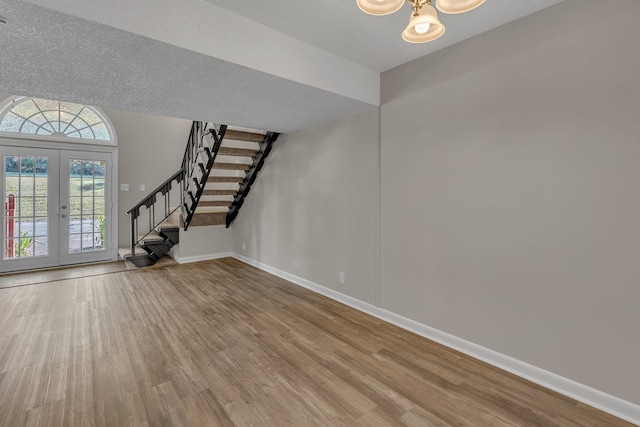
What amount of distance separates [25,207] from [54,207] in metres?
0.36

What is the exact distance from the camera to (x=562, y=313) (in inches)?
76.3

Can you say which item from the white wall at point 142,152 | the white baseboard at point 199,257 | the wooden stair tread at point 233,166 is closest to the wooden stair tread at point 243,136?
the wooden stair tread at point 233,166

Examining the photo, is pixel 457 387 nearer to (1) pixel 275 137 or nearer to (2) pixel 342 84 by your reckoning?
(2) pixel 342 84

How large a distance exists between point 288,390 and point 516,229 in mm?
2004

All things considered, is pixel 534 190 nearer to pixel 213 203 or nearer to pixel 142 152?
pixel 213 203

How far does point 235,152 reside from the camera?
14.5 feet

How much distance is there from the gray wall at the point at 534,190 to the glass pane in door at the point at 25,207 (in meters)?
6.02

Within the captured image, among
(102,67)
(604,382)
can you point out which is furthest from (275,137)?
(604,382)

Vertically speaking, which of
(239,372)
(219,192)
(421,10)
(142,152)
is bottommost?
(239,372)

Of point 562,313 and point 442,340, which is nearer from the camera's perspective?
point 562,313

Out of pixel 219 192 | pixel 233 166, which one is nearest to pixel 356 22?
pixel 233 166

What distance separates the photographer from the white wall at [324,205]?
320 centimetres

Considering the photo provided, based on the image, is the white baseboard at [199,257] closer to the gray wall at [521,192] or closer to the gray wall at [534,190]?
the gray wall at [521,192]

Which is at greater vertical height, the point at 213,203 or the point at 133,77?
the point at 133,77
